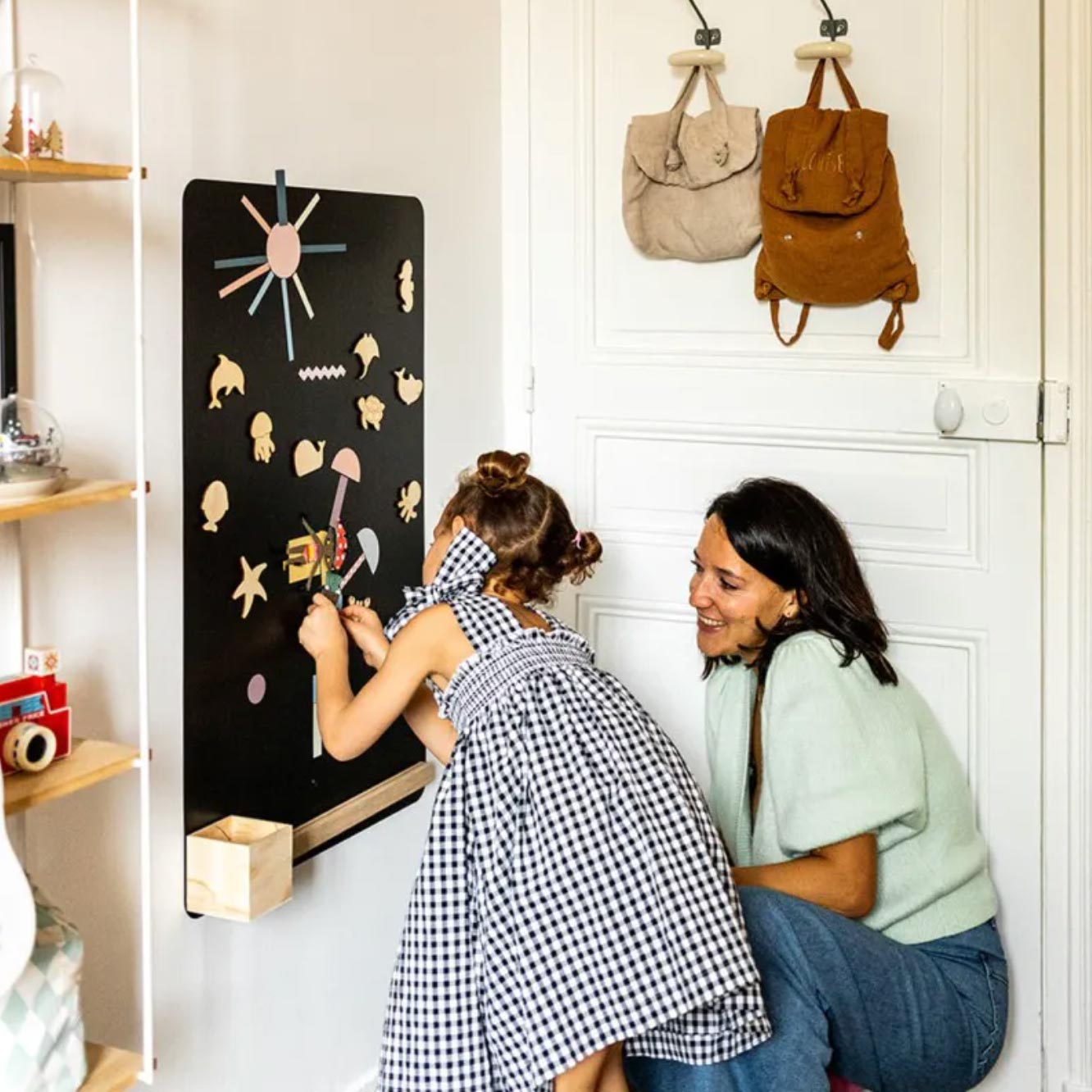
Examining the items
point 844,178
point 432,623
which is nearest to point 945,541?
point 844,178

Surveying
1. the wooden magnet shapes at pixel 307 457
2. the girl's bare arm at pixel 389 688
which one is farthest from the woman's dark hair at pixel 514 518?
the wooden magnet shapes at pixel 307 457

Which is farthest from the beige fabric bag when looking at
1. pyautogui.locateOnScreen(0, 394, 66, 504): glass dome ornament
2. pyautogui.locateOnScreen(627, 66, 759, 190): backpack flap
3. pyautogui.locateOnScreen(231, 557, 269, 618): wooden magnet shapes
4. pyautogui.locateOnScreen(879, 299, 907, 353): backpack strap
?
pyautogui.locateOnScreen(0, 394, 66, 504): glass dome ornament

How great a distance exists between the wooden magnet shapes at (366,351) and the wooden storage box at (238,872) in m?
0.72

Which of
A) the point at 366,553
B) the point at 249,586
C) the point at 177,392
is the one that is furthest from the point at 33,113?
the point at 366,553

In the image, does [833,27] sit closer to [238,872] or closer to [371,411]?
[371,411]

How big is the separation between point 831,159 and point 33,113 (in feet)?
4.36

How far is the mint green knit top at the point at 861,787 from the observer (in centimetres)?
225

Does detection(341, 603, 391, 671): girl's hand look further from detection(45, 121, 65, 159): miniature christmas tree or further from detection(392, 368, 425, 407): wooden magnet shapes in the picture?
detection(45, 121, 65, 159): miniature christmas tree

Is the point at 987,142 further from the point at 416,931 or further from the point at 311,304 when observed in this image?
the point at 416,931

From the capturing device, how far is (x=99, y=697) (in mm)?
1972

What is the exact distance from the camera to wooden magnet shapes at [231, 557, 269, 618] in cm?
220

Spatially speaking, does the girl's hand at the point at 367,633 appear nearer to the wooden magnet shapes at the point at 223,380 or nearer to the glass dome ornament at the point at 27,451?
the wooden magnet shapes at the point at 223,380

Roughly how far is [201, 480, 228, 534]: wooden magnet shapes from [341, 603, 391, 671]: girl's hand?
30 cm

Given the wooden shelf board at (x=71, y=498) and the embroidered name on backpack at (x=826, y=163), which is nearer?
the wooden shelf board at (x=71, y=498)
